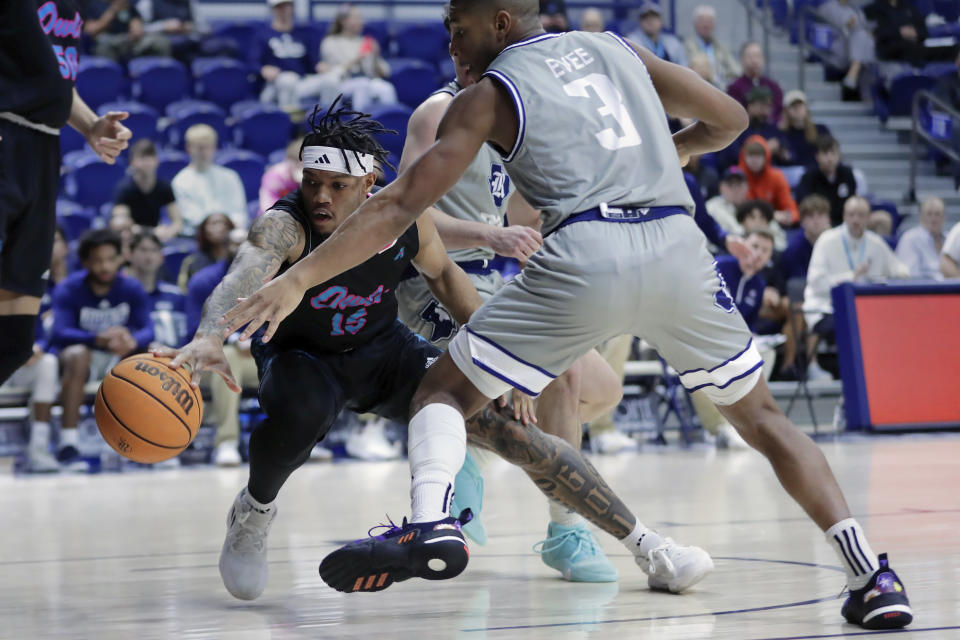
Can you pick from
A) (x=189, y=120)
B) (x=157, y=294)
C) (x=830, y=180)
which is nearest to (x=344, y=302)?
(x=157, y=294)

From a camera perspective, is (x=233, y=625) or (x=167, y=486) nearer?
(x=233, y=625)

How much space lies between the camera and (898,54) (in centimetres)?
1583

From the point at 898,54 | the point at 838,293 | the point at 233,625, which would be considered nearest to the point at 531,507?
the point at 233,625

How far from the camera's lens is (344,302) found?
3.97 m

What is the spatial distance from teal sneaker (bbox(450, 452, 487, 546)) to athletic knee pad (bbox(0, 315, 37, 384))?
1.60m

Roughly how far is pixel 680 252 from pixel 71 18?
2600 millimetres

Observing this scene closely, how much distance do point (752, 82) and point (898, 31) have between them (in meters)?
2.65

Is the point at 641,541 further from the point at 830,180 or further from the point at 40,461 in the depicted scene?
the point at 830,180

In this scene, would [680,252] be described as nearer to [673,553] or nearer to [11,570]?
[673,553]

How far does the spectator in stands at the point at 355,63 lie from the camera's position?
508 inches

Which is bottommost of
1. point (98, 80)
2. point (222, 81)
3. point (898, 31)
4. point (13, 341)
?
point (898, 31)

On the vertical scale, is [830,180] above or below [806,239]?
below

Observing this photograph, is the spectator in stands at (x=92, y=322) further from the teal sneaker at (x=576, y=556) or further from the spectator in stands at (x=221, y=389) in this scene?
the teal sneaker at (x=576, y=556)

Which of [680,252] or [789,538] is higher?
[680,252]
